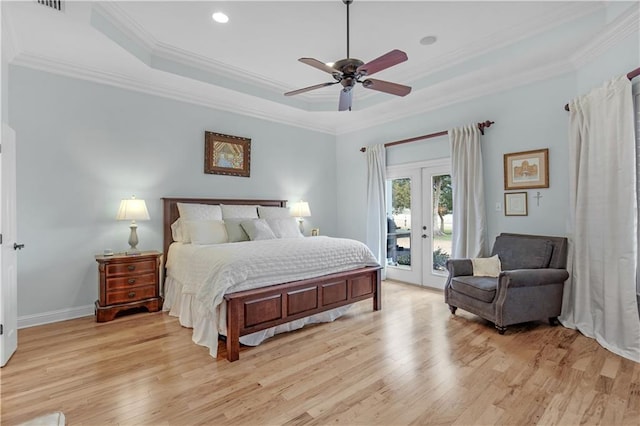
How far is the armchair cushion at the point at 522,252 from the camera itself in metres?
3.54

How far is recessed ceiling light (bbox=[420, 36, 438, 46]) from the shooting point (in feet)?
11.8

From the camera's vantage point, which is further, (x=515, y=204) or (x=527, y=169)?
(x=515, y=204)

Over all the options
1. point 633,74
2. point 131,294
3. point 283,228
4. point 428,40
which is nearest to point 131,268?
point 131,294

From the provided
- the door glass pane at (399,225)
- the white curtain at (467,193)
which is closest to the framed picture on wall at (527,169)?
the white curtain at (467,193)

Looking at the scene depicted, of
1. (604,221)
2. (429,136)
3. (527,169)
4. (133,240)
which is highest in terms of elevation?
(429,136)

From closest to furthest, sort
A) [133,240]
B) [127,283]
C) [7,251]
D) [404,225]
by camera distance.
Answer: [7,251] → [127,283] → [133,240] → [404,225]

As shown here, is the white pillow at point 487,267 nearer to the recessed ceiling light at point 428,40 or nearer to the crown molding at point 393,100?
the crown molding at point 393,100

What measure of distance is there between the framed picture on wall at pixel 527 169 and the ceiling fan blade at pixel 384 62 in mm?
2352

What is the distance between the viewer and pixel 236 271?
288 centimetres

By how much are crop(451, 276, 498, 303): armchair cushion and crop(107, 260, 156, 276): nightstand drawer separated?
3.66m

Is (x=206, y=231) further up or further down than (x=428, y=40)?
further down

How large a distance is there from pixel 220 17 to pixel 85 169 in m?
2.41

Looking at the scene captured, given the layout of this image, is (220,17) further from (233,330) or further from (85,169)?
(233,330)

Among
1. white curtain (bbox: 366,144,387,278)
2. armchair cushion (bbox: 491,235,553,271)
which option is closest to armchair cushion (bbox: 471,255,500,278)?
armchair cushion (bbox: 491,235,553,271)
